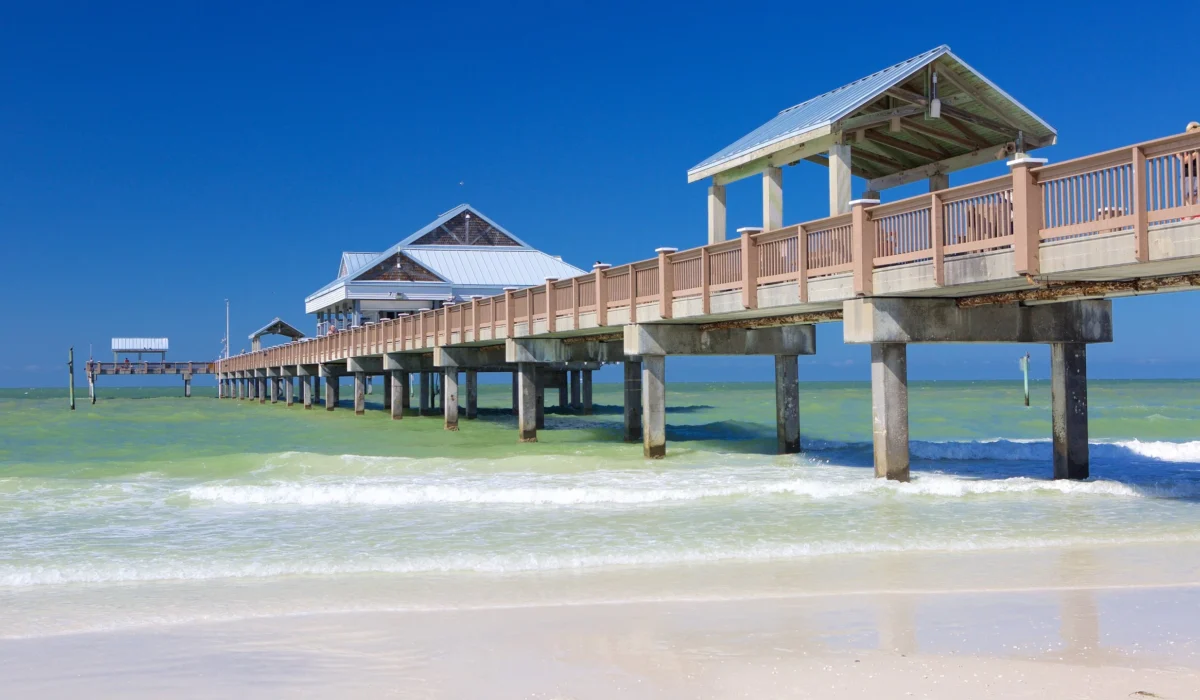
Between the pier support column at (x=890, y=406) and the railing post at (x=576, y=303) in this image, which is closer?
the pier support column at (x=890, y=406)

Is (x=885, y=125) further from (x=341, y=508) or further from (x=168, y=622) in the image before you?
(x=168, y=622)

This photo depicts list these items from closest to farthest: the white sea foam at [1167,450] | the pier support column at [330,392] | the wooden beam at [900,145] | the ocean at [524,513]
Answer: the ocean at [524,513], the wooden beam at [900,145], the white sea foam at [1167,450], the pier support column at [330,392]

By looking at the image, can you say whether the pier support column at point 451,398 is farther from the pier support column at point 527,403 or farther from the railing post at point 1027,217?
the railing post at point 1027,217

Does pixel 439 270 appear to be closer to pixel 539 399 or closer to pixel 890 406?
pixel 539 399

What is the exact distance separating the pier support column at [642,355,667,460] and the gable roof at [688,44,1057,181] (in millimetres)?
4223

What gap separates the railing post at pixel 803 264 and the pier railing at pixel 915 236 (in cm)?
2

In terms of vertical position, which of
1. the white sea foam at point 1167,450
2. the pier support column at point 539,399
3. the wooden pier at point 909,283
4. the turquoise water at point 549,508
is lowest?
the white sea foam at point 1167,450

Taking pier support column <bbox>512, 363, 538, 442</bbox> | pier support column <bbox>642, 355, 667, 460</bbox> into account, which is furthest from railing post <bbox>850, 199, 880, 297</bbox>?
pier support column <bbox>512, 363, 538, 442</bbox>

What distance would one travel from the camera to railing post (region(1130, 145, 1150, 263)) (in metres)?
11.1

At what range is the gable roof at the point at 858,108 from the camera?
1869 centimetres

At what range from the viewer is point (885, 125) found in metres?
19.5

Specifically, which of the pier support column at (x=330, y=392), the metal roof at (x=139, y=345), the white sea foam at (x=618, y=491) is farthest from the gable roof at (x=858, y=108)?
the metal roof at (x=139, y=345)

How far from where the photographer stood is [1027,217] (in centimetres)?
1241

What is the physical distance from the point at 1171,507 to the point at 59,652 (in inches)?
548
